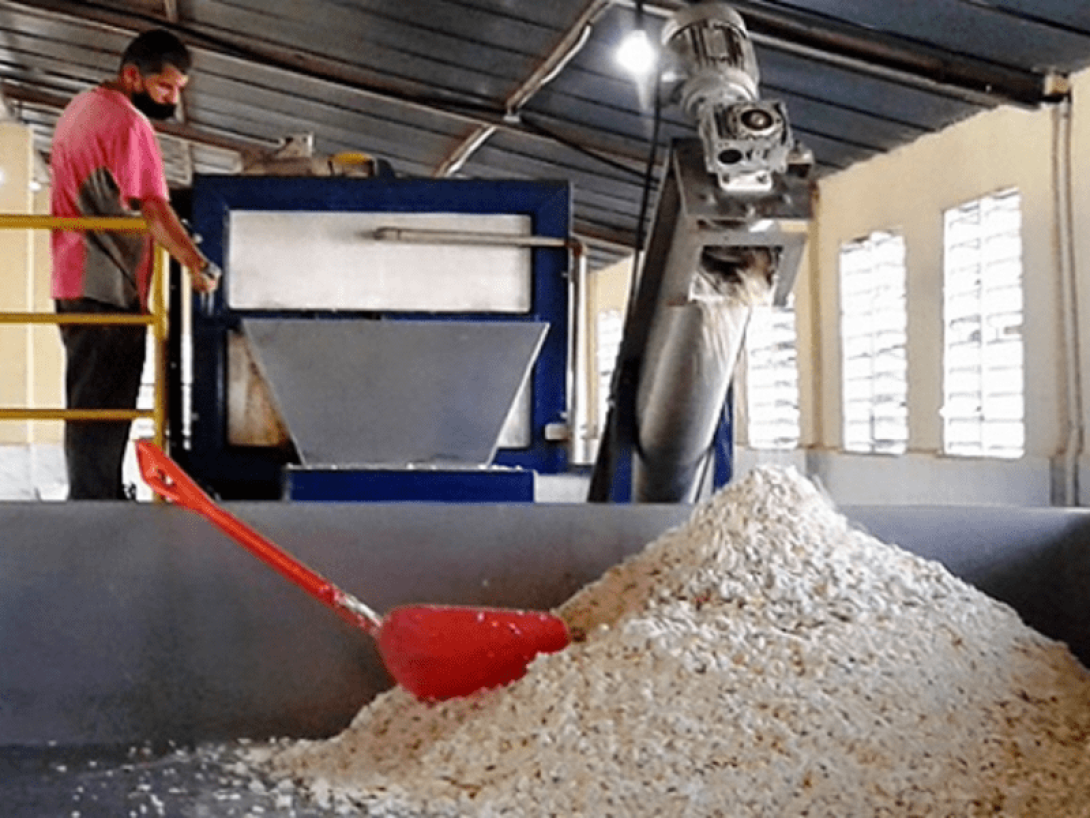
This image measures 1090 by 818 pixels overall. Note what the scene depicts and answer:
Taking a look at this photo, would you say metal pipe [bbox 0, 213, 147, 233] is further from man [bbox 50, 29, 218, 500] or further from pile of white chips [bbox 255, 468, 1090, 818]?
pile of white chips [bbox 255, 468, 1090, 818]

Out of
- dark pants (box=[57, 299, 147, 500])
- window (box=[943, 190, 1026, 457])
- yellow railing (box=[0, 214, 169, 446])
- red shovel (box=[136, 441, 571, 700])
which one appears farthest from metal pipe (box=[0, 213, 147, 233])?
window (box=[943, 190, 1026, 457])

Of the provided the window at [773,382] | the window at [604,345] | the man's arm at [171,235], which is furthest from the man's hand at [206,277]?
A: the window at [604,345]

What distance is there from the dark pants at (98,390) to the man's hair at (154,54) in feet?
2.25

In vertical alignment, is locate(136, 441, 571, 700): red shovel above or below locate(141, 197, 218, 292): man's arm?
below

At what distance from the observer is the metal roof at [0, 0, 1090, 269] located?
6.01 m

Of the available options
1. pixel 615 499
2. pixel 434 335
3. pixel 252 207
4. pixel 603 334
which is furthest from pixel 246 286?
pixel 603 334

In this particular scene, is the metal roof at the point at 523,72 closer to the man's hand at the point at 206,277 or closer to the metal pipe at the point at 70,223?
the man's hand at the point at 206,277

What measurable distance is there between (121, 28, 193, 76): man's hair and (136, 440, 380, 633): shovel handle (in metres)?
1.56

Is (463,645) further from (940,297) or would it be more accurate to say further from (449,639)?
(940,297)

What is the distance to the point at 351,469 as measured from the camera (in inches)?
147

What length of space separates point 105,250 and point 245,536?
155 cm

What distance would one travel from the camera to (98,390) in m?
3.85

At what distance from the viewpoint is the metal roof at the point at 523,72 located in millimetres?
6012

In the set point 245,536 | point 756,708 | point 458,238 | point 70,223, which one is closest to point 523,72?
point 458,238
